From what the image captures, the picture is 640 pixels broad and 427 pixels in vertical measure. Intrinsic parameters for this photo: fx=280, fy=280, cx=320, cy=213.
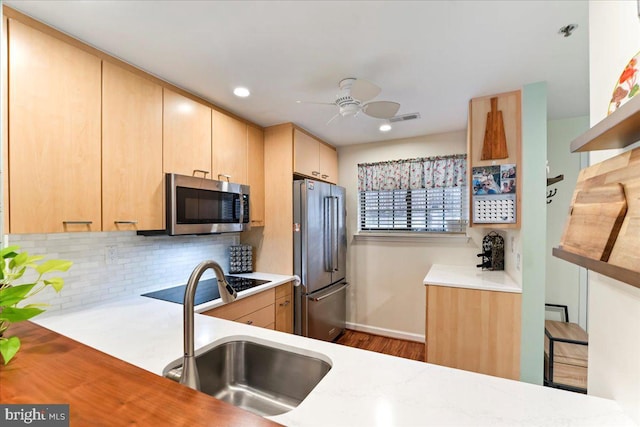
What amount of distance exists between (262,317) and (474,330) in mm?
1683

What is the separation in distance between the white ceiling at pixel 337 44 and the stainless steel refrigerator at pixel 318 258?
99 centimetres

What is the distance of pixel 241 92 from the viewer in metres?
2.16

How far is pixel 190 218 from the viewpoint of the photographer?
6.77 feet

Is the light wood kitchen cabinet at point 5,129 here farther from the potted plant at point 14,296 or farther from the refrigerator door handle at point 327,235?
the refrigerator door handle at point 327,235

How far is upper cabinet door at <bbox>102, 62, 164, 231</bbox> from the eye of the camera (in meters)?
1.64

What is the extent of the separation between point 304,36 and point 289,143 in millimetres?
1334

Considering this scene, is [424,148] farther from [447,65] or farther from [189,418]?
[189,418]

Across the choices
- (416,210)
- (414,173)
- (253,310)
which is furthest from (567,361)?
(253,310)

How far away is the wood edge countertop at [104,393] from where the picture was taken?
540 mm

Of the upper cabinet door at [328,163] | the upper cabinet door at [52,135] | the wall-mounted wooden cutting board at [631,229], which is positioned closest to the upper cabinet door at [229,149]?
the upper cabinet door at [52,135]

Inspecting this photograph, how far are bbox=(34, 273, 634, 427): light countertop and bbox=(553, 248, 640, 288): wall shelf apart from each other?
0.39 metres

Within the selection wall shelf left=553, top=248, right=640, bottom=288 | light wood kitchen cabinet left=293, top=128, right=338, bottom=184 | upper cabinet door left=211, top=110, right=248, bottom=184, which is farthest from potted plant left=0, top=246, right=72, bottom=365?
light wood kitchen cabinet left=293, top=128, right=338, bottom=184

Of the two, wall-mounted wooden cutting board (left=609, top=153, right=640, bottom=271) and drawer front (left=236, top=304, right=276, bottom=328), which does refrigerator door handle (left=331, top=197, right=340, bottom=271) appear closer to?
drawer front (left=236, top=304, right=276, bottom=328)

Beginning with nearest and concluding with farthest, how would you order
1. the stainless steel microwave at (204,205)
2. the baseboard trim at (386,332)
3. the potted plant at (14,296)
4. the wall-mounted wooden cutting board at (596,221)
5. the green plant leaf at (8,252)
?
the wall-mounted wooden cutting board at (596,221), the potted plant at (14,296), the green plant leaf at (8,252), the stainless steel microwave at (204,205), the baseboard trim at (386,332)
